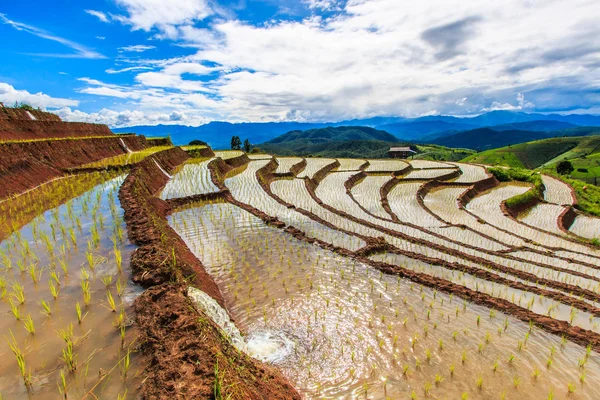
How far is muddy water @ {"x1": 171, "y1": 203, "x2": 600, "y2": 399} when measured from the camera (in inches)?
163

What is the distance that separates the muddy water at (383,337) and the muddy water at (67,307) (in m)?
2.04

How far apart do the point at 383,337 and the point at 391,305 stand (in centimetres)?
109

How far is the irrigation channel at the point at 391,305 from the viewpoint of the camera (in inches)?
168

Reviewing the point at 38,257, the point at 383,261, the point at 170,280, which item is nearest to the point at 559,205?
the point at 383,261

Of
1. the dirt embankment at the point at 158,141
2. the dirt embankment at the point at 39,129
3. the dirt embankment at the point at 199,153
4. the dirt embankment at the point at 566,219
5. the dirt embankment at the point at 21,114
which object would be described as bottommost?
the dirt embankment at the point at 566,219

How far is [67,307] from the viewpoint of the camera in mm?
4352

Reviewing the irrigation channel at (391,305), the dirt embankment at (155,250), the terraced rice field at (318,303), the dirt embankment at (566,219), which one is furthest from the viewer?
the dirt embankment at (566,219)

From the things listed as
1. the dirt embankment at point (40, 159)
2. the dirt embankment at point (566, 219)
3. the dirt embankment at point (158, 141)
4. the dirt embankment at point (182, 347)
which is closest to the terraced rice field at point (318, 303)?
the dirt embankment at point (182, 347)

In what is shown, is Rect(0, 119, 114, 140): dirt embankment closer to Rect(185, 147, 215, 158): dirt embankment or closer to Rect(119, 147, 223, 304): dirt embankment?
Rect(185, 147, 215, 158): dirt embankment

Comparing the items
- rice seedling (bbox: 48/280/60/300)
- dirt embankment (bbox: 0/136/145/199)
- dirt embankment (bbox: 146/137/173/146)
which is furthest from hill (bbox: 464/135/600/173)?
rice seedling (bbox: 48/280/60/300)

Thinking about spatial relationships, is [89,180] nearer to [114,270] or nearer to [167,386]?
[114,270]

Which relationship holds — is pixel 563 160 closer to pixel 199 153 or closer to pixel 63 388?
pixel 199 153

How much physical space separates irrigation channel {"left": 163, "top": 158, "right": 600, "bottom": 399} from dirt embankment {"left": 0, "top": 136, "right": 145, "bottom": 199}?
252 inches

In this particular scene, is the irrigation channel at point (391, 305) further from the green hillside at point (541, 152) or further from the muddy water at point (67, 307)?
the green hillside at point (541, 152)
